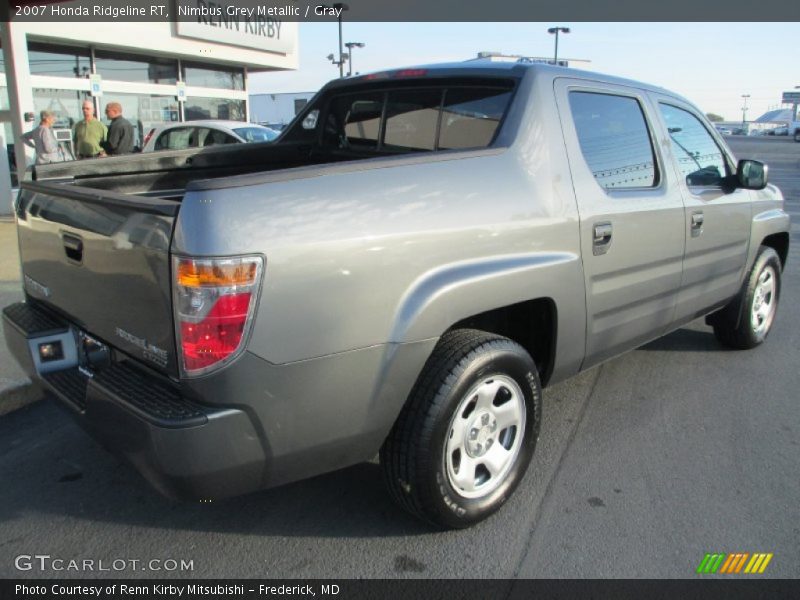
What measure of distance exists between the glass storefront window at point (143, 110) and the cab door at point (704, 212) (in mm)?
13185

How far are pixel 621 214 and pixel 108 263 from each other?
2339 mm

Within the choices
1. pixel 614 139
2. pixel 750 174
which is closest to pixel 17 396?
pixel 614 139

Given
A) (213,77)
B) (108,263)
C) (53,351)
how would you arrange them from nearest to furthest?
(108,263) → (53,351) → (213,77)

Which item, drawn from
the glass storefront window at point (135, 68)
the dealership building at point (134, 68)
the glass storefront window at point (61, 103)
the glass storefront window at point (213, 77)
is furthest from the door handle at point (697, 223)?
the glass storefront window at point (213, 77)

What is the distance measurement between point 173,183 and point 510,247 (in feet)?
7.11

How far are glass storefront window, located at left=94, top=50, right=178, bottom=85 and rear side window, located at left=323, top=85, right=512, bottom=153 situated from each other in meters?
12.5

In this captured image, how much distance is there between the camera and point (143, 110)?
51.9ft

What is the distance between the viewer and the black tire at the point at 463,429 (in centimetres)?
258

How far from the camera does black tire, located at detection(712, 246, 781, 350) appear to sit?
16.0 feet

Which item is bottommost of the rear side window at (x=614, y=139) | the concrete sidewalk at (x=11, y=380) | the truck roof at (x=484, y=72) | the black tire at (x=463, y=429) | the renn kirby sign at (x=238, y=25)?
the concrete sidewalk at (x=11, y=380)

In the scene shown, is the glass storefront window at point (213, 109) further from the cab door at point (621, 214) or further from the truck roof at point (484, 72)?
the cab door at point (621, 214)

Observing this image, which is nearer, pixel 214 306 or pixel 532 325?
pixel 214 306

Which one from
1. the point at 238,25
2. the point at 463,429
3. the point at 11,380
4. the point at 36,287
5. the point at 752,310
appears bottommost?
the point at 11,380

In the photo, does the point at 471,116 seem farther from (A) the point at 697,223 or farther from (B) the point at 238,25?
(B) the point at 238,25
